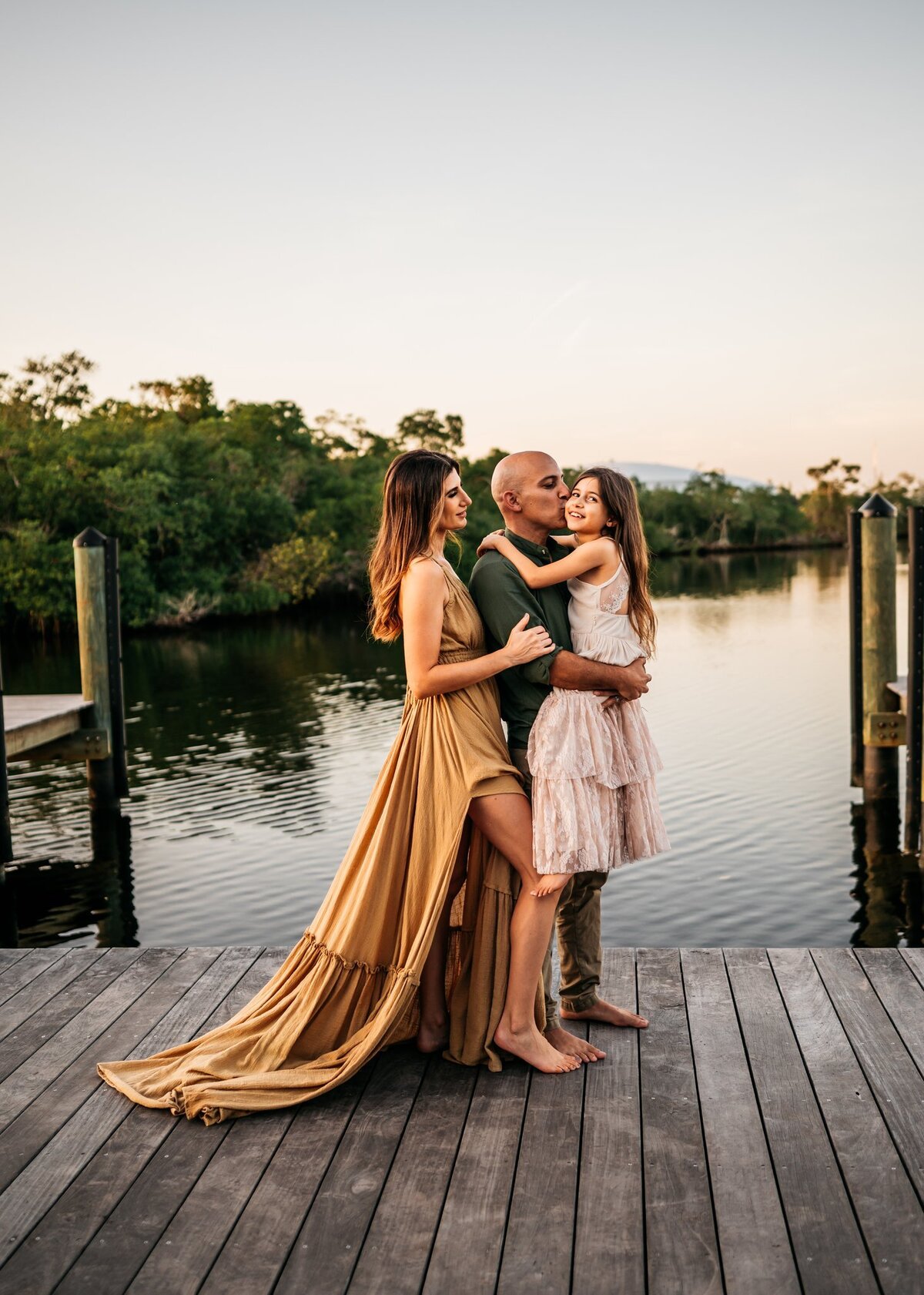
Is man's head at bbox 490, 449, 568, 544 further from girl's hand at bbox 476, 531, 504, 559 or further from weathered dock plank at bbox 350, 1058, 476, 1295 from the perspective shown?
weathered dock plank at bbox 350, 1058, 476, 1295

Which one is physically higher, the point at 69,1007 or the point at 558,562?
the point at 558,562

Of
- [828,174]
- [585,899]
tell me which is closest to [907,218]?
[828,174]

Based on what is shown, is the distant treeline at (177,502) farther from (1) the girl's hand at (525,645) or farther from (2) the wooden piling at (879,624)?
(1) the girl's hand at (525,645)

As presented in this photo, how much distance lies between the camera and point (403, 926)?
10.8ft

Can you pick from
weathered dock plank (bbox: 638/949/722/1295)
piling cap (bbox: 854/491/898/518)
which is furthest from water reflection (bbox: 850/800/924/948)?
weathered dock plank (bbox: 638/949/722/1295)

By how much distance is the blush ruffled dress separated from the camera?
3209 millimetres

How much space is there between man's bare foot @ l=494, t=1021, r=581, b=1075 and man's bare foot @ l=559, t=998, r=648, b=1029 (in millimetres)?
283

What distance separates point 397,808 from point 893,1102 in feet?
4.97

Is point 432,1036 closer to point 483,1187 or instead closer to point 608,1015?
point 608,1015

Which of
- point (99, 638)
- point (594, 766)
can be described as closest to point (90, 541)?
point (99, 638)

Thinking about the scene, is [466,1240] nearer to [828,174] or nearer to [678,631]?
[678,631]

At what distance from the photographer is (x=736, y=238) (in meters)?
31.7

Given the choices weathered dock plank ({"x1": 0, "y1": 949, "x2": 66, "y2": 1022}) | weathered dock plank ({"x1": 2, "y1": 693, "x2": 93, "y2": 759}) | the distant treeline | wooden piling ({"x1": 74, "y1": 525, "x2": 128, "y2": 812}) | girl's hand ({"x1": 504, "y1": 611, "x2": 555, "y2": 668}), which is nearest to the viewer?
girl's hand ({"x1": 504, "y1": 611, "x2": 555, "y2": 668})

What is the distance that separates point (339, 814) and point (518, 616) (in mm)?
7850
